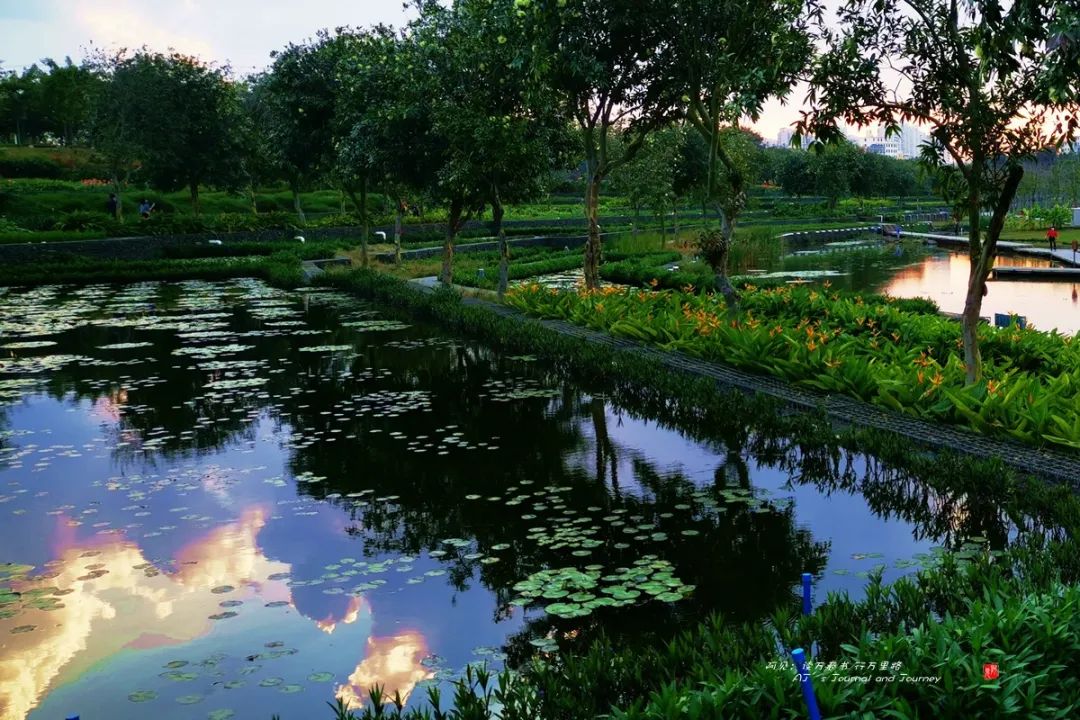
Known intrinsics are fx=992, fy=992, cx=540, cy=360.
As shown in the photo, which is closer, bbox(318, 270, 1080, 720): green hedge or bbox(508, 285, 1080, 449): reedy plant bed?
bbox(318, 270, 1080, 720): green hedge

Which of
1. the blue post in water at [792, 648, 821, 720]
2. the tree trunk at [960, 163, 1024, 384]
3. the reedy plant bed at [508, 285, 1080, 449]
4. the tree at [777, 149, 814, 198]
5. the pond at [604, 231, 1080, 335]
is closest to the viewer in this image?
the blue post in water at [792, 648, 821, 720]

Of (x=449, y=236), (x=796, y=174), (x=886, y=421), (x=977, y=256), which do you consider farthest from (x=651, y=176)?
(x=796, y=174)

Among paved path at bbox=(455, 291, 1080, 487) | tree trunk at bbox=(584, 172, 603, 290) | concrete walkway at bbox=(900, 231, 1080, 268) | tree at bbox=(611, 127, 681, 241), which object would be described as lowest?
paved path at bbox=(455, 291, 1080, 487)

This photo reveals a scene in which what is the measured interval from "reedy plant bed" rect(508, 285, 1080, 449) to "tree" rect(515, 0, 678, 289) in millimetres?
4634

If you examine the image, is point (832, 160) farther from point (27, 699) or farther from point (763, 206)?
point (27, 699)

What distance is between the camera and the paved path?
9344 mm

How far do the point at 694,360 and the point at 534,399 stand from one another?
2.98 meters

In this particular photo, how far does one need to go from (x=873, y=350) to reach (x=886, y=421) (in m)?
3.94

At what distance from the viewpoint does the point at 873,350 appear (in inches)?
593

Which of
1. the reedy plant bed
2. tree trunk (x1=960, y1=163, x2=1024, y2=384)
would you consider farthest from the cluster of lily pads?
tree trunk (x1=960, y1=163, x2=1024, y2=384)

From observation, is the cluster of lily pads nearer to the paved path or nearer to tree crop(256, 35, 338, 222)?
the paved path

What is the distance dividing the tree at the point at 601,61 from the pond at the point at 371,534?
8.36 metres

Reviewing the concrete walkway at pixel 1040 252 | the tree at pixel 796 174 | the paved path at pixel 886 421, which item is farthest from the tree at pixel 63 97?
the paved path at pixel 886 421

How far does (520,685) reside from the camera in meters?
5.23
